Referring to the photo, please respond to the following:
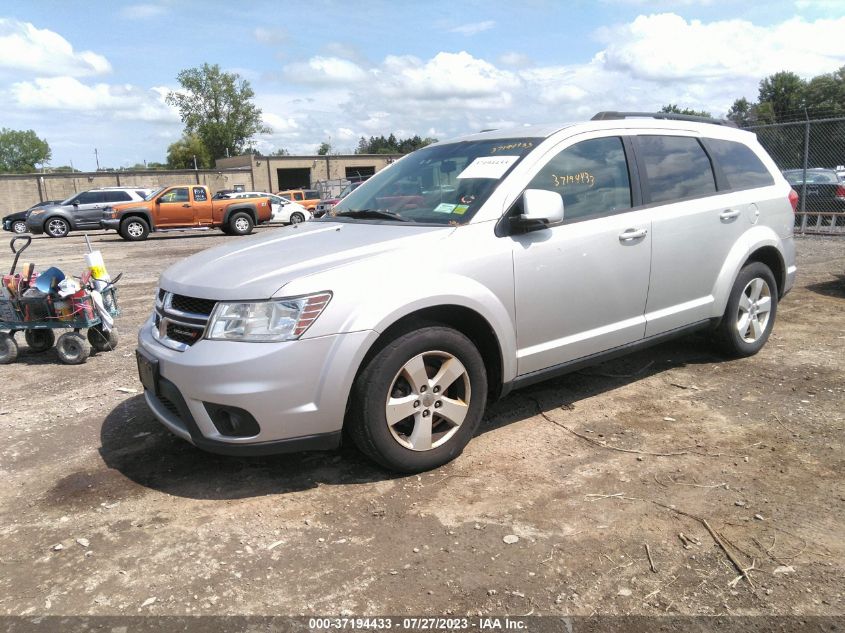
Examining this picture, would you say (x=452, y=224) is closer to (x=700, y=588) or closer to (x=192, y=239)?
(x=700, y=588)

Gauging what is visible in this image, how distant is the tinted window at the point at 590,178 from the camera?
3902mm

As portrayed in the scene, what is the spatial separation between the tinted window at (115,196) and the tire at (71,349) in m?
18.8

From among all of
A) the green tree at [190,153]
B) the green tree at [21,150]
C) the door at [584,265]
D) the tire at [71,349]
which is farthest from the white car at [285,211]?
the green tree at [21,150]

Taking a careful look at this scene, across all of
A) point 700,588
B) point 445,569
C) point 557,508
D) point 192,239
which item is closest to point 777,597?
point 700,588

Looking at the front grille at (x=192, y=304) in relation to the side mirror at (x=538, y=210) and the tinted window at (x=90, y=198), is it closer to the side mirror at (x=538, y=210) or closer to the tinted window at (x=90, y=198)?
the side mirror at (x=538, y=210)

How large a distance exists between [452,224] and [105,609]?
2378mm

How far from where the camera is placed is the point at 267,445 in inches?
122

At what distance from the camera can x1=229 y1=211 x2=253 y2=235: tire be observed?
21891 mm

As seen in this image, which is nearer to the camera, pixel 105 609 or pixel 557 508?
pixel 105 609

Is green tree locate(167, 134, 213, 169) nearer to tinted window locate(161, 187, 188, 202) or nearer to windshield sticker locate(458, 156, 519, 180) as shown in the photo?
tinted window locate(161, 187, 188, 202)

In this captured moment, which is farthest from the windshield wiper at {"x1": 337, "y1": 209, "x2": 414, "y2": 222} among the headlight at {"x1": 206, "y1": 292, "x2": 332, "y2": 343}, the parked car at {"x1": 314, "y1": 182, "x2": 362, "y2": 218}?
the headlight at {"x1": 206, "y1": 292, "x2": 332, "y2": 343}

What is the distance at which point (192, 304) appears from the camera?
10.9 ft

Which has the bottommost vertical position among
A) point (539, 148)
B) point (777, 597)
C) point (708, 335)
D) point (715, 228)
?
point (777, 597)

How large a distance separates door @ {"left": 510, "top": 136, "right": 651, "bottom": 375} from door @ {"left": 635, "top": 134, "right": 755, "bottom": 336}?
0.49ft
